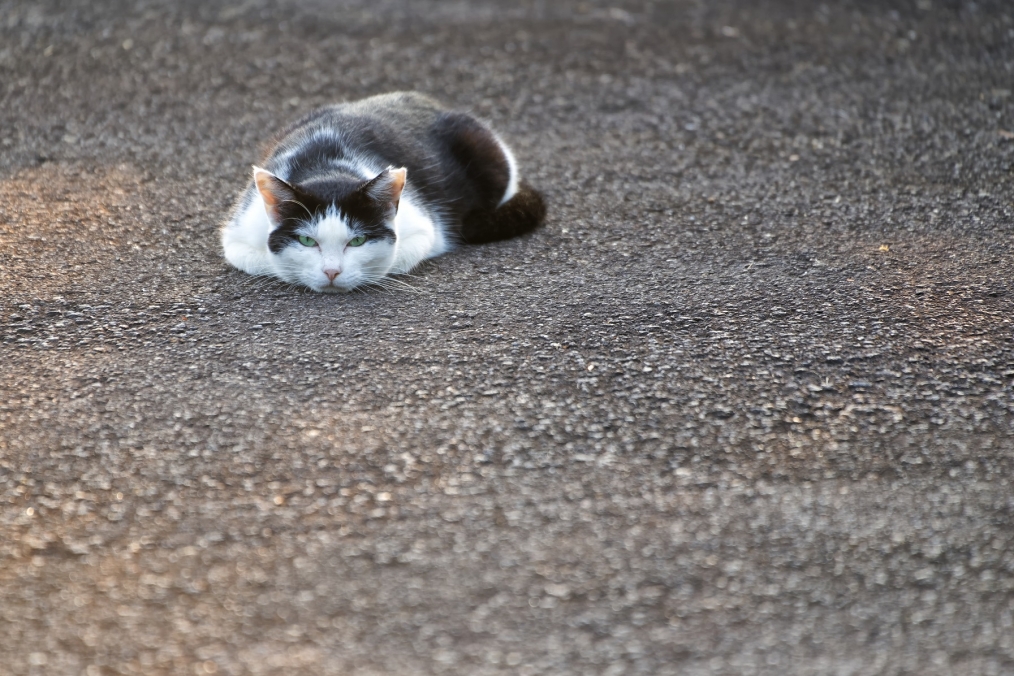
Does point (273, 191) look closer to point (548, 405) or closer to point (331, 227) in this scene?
point (331, 227)

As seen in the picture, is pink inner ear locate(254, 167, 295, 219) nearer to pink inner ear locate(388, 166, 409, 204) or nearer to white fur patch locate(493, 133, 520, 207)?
pink inner ear locate(388, 166, 409, 204)

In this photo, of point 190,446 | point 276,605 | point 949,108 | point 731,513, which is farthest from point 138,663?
point 949,108

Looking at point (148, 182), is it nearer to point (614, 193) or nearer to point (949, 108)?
point (614, 193)

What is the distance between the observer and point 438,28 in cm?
657

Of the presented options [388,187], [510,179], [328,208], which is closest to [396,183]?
[388,187]

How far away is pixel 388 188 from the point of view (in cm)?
361

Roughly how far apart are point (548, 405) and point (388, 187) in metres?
1.13

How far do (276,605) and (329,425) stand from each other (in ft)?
2.42

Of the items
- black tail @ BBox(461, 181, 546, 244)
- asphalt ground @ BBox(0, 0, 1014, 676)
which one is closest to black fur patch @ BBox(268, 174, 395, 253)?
asphalt ground @ BBox(0, 0, 1014, 676)

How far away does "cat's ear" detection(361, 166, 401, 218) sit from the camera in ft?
11.6

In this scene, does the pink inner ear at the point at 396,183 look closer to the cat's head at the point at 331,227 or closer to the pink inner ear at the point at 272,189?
the cat's head at the point at 331,227

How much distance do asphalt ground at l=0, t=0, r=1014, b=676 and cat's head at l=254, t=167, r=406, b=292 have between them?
0.11m

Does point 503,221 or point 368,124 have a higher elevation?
point 368,124

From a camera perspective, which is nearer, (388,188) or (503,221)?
(388,188)
